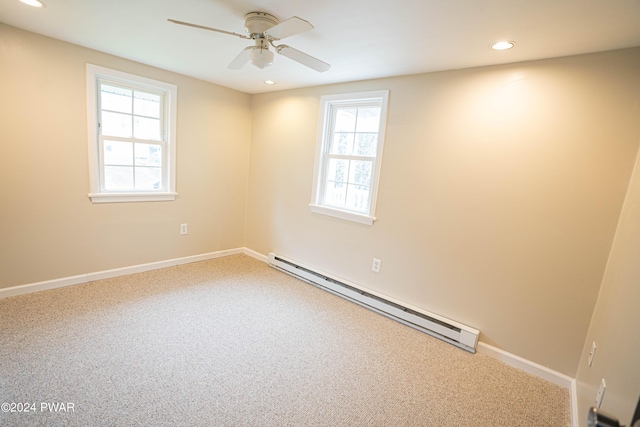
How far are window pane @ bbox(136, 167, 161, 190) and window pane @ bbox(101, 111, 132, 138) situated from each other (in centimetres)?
40

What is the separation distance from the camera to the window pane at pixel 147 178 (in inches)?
129

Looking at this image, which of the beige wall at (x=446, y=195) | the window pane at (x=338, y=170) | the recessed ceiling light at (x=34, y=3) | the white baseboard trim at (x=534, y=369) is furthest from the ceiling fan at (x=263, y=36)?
the white baseboard trim at (x=534, y=369)

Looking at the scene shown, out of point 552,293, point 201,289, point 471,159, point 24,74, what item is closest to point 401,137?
point 471,159

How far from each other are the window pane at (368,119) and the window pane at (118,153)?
2.52 metres

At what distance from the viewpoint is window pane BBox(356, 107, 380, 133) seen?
2.99 m

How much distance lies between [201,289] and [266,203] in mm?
1439

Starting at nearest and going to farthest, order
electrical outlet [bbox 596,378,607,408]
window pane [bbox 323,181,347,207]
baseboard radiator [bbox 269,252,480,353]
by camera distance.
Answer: electrical outlet [bbox 596,378,607,408] → baseboard radiator [bbox 269,252,480,353] → window pane [bbox 323,181,347,207]

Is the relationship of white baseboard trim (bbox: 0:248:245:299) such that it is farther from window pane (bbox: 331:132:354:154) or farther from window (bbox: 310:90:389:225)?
window pane (bbox: 331:132:354:154)

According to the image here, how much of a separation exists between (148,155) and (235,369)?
2602 mm

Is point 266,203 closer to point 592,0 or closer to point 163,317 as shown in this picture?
point 163,317

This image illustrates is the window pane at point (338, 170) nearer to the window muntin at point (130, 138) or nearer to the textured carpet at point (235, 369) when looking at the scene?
the textured carpet at point (235, 369)

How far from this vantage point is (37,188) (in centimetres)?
260

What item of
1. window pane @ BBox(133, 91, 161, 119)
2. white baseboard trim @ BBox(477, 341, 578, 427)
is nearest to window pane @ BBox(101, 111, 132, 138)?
window pane @ BBox(133, 91, 161, 119)

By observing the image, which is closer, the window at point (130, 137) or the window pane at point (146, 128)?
the window at point (130, 137)
